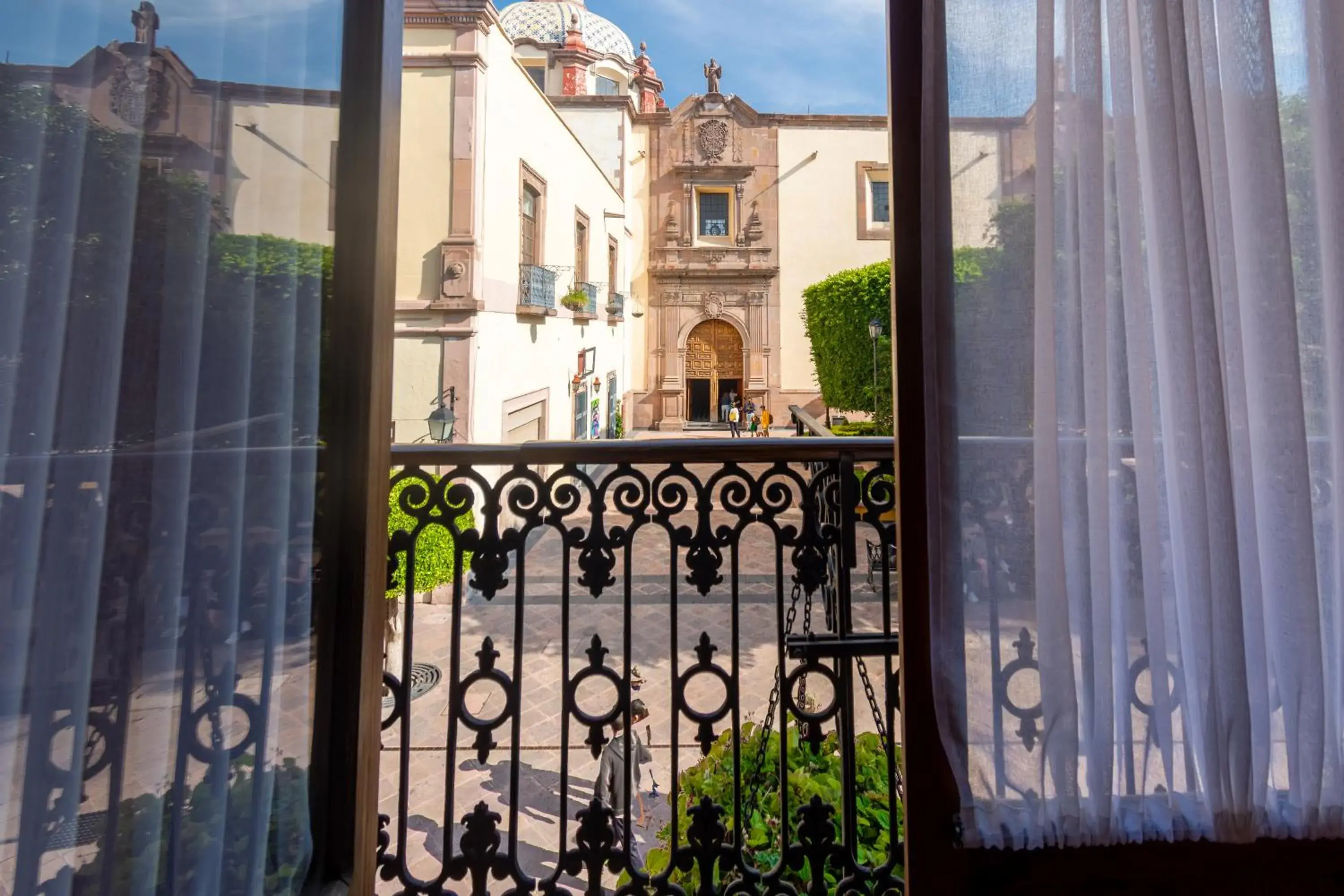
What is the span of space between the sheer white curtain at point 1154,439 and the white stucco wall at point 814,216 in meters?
12.7

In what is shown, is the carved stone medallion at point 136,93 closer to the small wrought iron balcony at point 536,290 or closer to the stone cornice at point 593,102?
the small wrought iron balcony at point 536,290

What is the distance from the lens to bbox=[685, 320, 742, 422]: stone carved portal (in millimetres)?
13555

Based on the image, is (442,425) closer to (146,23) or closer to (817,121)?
(146,23)

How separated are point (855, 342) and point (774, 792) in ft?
25.8

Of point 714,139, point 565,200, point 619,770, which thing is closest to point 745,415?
point 714,139

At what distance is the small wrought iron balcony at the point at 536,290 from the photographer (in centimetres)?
725

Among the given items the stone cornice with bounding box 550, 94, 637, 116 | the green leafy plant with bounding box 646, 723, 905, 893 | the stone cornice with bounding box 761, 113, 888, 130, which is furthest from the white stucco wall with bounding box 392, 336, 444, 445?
the stone cornice with bounding box 761, 113, 888, 130

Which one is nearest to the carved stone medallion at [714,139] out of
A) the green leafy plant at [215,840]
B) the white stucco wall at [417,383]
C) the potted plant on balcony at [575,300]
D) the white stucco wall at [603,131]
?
the white stucco wall at [603,131]

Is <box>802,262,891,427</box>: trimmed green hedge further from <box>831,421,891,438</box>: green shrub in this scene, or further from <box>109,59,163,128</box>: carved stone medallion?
<box>109,59,163,128</box>: carved stone medallion

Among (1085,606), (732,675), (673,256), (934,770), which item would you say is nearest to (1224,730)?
(1085,606)

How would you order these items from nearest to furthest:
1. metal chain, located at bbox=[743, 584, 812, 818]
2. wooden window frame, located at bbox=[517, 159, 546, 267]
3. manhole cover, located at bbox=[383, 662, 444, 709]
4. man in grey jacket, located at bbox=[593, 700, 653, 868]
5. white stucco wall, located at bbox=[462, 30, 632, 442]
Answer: metal chain, located at bbox=[743, 584, 812, 818], man in grey jacket, located at bbox=[593, 700, 653, 868], manhole cover, located at bbox=[383, 662, 444, 709], white stucco wall, located at bbox=[462, 30, 632, 442], wooden window frame, located at bbox=[517, 159, 546, 267]

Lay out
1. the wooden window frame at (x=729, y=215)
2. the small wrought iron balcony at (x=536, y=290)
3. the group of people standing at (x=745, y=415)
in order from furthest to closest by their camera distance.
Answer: the wooden window frame at (x=729, y=215)
the group of people standing at (x=745, y=415)
the small wrought iron balcony at (x=536, y=290)

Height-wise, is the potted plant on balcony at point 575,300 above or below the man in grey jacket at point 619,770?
above

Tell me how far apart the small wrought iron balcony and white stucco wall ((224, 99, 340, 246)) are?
661 cm
